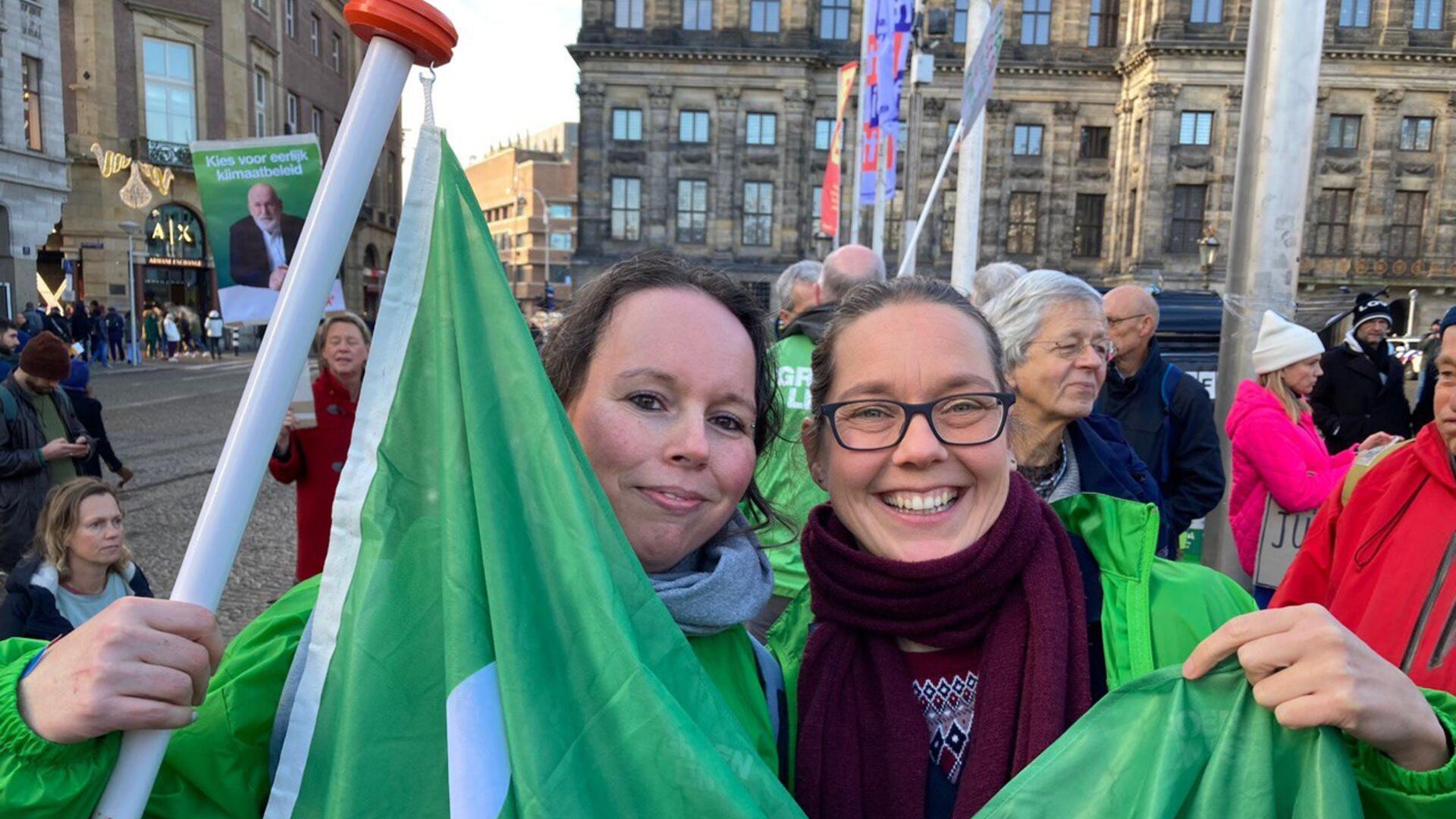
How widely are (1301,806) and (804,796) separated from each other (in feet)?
2.12

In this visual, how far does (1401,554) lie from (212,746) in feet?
8.61

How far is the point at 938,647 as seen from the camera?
1.56 meters

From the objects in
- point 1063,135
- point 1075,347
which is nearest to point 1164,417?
point 1075,347

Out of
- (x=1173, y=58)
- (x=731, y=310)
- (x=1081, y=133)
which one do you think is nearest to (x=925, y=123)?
(x=1081, y=133)

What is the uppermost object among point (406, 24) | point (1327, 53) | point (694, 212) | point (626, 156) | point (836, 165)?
point (1327, 53)

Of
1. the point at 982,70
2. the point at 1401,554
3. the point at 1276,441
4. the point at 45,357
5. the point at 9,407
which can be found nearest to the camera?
the point at 1401,554

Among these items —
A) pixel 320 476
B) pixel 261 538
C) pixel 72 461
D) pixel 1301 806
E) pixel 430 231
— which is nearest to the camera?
pixel 1301 806

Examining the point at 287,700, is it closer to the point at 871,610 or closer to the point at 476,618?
the point at 476,618

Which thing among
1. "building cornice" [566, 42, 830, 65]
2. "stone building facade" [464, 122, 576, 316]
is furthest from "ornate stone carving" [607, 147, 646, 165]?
"stone building facade" [464, 122, 576, 316]

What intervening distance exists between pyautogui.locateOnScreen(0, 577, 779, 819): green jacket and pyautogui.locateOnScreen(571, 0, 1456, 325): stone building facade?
36.5 meters

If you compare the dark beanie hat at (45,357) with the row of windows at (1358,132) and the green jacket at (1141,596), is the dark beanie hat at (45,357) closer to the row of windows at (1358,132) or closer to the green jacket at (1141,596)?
the green jacket at (1141,596)

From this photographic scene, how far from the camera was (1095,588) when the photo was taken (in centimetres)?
156

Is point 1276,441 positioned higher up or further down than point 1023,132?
further down

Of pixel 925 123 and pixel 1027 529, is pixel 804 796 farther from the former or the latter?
pixel 925 123
